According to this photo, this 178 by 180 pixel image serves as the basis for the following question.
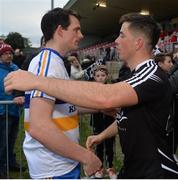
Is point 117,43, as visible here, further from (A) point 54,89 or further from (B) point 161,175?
(B) point 161,175

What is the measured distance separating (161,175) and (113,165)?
12.6ft

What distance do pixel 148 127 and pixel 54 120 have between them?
1.76 feet

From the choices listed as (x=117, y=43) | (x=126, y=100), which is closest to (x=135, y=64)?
(x=117, y=43)

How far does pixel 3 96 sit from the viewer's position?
607cm

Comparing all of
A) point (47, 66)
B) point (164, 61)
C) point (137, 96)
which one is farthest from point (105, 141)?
point (137, 96)

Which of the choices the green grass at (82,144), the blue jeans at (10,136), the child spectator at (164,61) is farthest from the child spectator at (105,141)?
the child spectator at (164,61)

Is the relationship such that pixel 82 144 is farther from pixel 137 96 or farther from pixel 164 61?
pixel 137 96

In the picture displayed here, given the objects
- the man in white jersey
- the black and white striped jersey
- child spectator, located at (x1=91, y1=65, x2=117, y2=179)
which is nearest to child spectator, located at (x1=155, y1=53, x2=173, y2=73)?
child spectator, located at (x1=91, y1=65, x2=117, y2=179)

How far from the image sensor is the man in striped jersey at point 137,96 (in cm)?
205

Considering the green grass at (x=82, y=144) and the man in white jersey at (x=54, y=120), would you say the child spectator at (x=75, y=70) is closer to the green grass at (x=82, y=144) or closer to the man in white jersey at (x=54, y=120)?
the green grass at (x=82, y=144)

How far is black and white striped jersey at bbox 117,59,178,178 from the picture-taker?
2.27 m

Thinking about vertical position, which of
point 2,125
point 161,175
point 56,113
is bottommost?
point 2,125

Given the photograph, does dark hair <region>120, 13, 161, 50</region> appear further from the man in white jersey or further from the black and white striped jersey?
the man in white jersey

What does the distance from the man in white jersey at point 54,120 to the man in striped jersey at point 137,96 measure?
208 millimetres
